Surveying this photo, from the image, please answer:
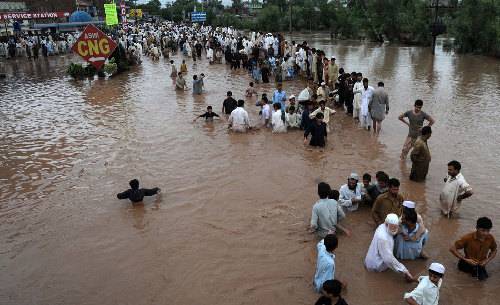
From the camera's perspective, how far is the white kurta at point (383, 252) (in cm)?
508

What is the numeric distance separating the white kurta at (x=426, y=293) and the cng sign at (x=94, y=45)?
1556 centimetres

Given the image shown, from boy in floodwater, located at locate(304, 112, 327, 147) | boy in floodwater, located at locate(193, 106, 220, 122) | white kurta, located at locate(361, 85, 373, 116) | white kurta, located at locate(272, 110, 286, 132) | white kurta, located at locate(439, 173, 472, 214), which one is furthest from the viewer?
boy in floodwater, located at locate(193, 106, 220, 122)

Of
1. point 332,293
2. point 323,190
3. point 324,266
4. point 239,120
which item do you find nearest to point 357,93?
point 239,120

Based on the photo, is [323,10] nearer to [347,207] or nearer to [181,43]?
[181,43]

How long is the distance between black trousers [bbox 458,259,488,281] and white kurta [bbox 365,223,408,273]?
818mm

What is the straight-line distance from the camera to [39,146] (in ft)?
35.1

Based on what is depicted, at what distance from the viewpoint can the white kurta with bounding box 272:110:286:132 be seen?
36.3ft

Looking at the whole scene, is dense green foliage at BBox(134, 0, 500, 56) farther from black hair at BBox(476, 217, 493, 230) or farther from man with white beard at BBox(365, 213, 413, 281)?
man with white beard at BBox(365, 213, 413, 281)

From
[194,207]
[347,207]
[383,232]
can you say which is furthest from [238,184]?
[383,232]

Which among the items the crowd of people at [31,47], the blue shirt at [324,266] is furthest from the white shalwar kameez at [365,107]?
the crowd of people at [31,47]

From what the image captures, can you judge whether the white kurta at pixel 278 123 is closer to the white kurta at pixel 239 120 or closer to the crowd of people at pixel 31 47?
the white kurta at pixel 239 120

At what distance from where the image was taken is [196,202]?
7398mm

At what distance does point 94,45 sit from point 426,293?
16.5 metres

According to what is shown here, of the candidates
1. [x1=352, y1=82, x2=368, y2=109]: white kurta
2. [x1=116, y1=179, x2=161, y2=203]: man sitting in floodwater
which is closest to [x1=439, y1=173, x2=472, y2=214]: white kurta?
[x1=116, y1=179, x2=161, y2=203]: man sitting in floodwater
